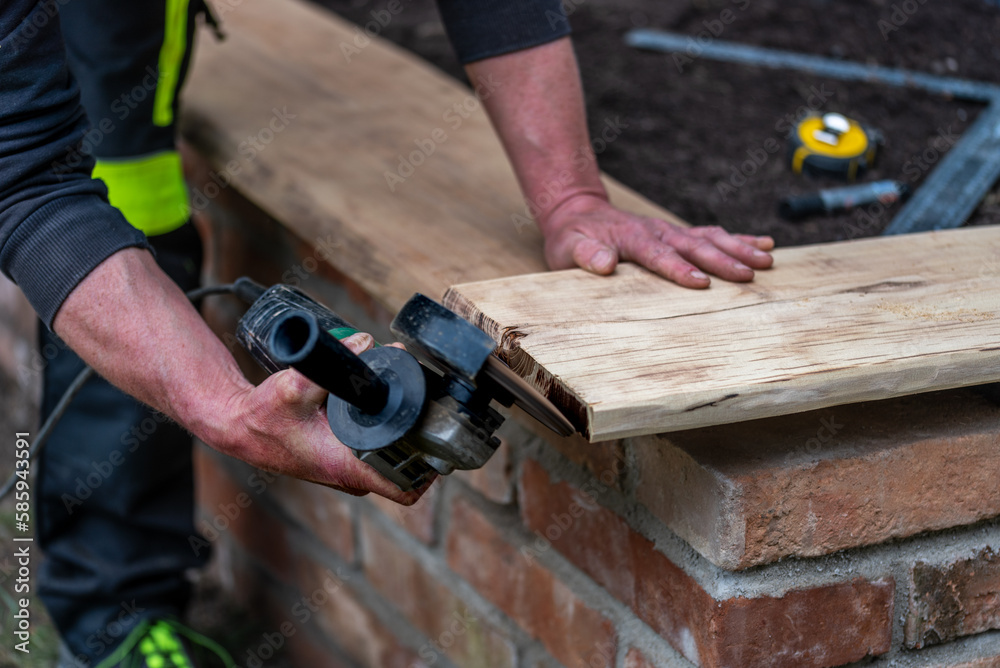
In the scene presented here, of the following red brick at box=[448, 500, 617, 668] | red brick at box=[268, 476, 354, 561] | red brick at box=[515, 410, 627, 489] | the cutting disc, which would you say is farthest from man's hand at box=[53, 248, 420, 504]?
red brick at box=[268, 476, 354, 561]

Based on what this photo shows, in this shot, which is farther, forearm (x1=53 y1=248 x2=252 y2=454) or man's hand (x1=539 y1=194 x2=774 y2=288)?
man's hand (x1=539 y1=194 x2=774 y2=288)

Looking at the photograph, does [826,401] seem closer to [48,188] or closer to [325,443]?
[325,443]

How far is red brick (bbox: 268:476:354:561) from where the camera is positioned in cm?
160

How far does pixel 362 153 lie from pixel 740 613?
0.98 m

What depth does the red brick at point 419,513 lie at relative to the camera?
136cm

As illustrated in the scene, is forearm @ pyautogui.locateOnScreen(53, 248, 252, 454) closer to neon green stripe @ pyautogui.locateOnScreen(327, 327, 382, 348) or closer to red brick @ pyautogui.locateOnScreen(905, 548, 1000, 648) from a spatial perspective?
neon green stripe @ pyautogui.locateOnScreen(327, 327, 382, 348)

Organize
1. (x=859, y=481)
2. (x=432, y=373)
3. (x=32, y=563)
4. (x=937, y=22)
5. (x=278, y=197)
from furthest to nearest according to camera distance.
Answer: (x=32, y=563), (x=937, y=22), (x=278, y=197), (x=859, y=481), (x=432, y=373)

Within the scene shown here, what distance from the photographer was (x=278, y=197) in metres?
1.45

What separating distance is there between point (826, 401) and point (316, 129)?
1.11m

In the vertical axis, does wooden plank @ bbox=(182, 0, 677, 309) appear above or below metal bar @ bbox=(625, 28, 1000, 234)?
above

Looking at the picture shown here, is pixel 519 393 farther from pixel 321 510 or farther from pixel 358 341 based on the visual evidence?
pixel 321 510

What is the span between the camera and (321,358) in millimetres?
699

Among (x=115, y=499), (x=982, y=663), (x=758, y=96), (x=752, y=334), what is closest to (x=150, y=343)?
(x=752, y=334)

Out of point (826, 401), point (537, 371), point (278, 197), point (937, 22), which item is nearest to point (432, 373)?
point (537, 371)
